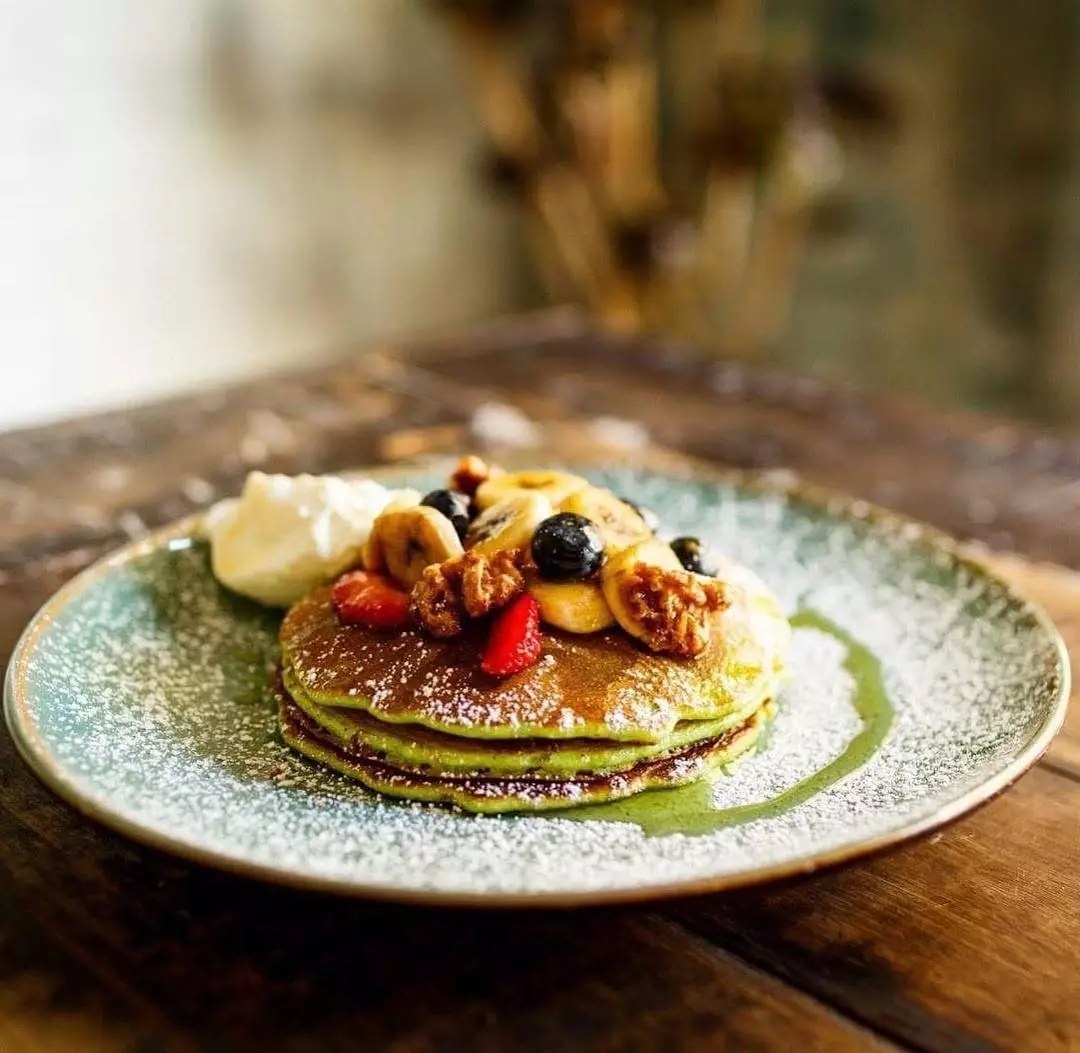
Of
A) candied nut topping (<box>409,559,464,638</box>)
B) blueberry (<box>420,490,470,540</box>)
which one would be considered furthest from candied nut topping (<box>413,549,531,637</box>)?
→ blueberry (<box>420,490,470,540</box>)

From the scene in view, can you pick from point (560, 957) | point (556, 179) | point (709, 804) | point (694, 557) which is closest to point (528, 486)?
point (694, 557)

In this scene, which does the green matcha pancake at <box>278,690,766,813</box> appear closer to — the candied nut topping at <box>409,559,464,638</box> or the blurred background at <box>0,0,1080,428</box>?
the candied nut topping at <box>409,559,464,638</box>

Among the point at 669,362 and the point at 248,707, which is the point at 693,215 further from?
the point at 248,707

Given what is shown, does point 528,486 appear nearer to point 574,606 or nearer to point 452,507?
point 452,507

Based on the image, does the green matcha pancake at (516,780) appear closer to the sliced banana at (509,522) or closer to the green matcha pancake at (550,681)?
the green matcha pancake at (550,681)

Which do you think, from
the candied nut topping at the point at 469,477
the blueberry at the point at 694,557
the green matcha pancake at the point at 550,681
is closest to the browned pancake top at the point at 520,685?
the green matcha pancake at the point at 550,681

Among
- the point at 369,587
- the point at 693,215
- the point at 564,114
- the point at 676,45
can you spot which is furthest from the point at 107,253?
the point at 369,587
